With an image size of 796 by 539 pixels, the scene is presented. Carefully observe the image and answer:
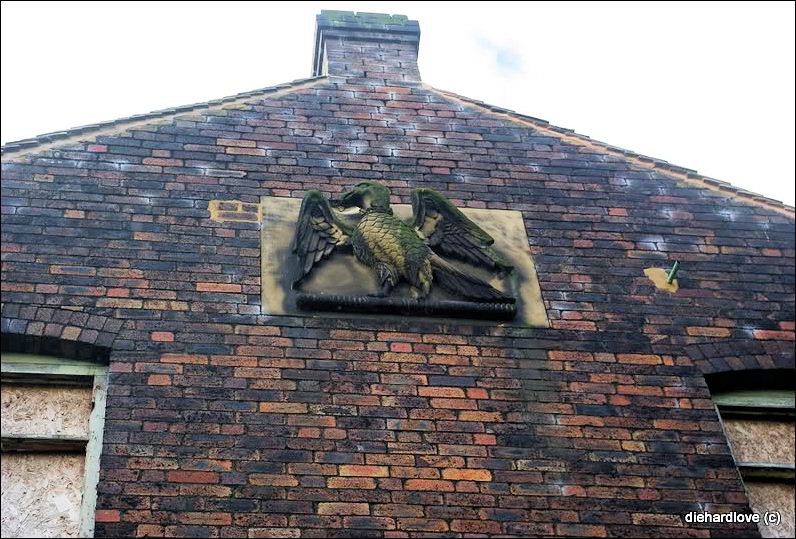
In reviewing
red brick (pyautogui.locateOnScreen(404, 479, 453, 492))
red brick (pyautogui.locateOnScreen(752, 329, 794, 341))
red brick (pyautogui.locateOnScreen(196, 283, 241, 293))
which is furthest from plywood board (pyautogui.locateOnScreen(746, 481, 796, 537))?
red brick (pyautogui.locateOnScreen(196, 283, 241, 293))

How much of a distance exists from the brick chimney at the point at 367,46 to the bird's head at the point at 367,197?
5.12 ft

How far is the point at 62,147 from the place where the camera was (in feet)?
27.0

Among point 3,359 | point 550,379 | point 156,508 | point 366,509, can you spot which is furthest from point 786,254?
point 3,359

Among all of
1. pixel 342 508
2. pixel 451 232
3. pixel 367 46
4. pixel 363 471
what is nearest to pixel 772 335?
pixel 451 232

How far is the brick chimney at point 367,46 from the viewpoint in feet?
31.3

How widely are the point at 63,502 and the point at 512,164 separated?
400 cm

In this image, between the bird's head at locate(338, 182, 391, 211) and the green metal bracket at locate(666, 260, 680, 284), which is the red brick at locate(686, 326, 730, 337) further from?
the bird's head at locate(338, 182, 391, 211)

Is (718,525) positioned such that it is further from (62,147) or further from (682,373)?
(62,147)

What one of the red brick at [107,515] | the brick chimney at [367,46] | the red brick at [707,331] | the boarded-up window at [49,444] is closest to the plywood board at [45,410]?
the boarded-up window at [49,444]

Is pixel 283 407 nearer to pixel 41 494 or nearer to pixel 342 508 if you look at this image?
pixel 342 508

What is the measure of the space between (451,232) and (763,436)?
7.66ft

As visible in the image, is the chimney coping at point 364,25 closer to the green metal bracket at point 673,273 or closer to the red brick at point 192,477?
the green metal bracket at point 673,273

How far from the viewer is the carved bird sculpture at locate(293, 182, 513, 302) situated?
768 cm

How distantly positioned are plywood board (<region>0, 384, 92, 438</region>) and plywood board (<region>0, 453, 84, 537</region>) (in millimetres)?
149
